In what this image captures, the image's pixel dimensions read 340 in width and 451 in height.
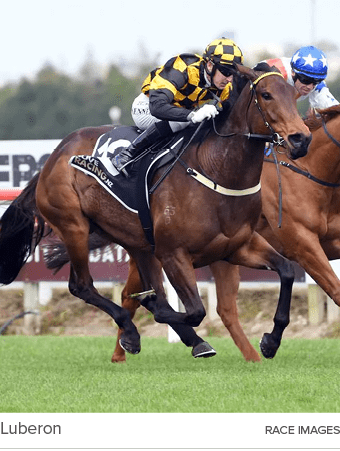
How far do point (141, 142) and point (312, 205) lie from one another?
1.18 metres

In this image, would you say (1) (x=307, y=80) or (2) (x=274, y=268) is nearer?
(2) (x=274, y=268)

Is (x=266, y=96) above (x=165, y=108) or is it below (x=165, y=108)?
above

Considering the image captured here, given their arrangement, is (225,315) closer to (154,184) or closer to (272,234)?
Result: (272,234)

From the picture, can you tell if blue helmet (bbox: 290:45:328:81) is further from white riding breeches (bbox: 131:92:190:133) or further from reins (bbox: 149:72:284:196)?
white riding breeches (bbox: 131:92:190:133)

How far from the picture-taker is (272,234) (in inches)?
260

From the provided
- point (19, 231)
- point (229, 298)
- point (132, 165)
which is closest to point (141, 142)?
point (132, 165)

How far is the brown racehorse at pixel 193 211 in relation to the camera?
5.25 meters

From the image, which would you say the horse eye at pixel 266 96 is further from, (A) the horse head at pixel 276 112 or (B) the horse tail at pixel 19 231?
(B) the horse tail at pixel 19 231

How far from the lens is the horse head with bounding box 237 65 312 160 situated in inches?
195

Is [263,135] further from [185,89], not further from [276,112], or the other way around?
[185,89]

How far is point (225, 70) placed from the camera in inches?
213

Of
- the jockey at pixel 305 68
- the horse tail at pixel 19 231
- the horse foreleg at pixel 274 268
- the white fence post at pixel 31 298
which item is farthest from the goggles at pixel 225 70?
the white fence post at pixel 31 298

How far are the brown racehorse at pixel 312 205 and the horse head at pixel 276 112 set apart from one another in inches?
44.6
